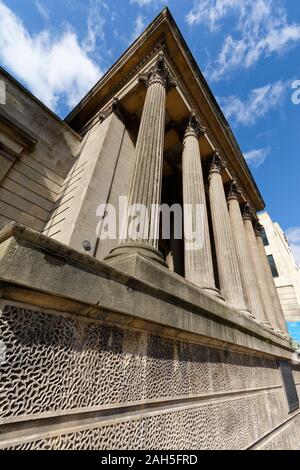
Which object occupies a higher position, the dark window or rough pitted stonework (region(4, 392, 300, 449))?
the dark window

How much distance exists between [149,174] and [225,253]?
4506 millimetres

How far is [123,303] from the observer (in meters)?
1.84

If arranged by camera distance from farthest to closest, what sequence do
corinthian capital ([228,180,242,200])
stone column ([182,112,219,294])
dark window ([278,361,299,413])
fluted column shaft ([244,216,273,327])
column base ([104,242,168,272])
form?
corinthian capital ([228,180,242,200]), fluted column shaft ([244,216,273,327]), dark window ([278,361,299,413]), stone column ([182,112,219,294]), column base ([104,242,168,272])

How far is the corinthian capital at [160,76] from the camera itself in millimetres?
7094

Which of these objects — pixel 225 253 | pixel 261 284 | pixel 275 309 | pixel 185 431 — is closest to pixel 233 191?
pixel 261 284

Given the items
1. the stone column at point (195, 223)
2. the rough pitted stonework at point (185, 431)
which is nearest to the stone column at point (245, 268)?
the stone column at point (195, 223)

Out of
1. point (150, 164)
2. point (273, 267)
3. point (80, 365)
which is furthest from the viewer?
point (273, 267)

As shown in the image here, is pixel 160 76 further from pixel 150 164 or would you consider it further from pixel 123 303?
pixel 123 303

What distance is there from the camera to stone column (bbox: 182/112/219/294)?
17.9 feet

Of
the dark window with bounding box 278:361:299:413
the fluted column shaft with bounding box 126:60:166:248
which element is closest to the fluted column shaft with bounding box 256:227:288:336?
the dark window with bounding box 278:361:299:413

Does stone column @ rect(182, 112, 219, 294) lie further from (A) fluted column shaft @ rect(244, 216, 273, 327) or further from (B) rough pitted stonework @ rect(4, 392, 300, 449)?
(A) fluted column shaft @ rect(244, 216, 273, 327)

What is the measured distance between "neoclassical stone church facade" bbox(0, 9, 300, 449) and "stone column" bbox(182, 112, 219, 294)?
0.05 meters

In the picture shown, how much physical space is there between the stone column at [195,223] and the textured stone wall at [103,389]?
99.3 inches

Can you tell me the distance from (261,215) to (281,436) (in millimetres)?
27377
